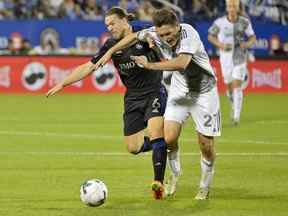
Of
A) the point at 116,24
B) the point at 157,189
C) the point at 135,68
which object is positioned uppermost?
the point at 116,24

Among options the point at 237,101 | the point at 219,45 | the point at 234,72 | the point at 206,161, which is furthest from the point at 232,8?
the point at 206,161

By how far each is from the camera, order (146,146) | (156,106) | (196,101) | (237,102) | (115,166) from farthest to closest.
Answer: (237,102)
(115,166)
(146,146)
(156,106)
(196,101)

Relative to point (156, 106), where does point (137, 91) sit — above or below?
above

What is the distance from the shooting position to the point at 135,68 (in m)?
11.6

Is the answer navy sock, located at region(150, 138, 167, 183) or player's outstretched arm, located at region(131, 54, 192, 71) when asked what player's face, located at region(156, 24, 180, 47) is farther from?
navy sock, located at region(150, 138, 167, 183)

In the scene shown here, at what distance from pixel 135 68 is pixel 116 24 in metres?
0.70

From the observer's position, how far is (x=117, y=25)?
11141 millimetres

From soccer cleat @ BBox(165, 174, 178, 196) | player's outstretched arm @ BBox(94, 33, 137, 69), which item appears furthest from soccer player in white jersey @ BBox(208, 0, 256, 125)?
player's outstretched arm @ BBox(94, 33, 137, 69)

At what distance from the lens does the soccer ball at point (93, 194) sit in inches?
394

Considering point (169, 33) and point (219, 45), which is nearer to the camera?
point (169, 33)

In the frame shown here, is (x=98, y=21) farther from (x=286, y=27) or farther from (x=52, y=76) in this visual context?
(x=286, y=27)

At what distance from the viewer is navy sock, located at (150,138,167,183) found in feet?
34.5

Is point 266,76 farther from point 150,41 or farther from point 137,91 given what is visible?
point 150,41

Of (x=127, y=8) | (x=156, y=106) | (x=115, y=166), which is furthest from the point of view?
(x=127, y=8)
